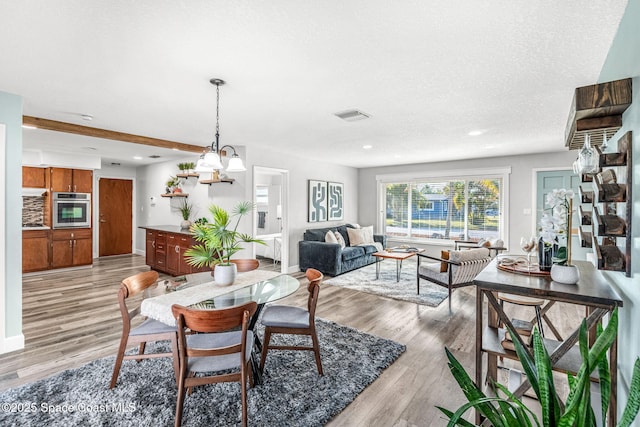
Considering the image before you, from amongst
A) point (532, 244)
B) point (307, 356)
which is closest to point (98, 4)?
point (307, 356)

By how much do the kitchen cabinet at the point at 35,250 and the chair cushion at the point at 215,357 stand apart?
592 cm

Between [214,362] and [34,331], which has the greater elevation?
[214,362]

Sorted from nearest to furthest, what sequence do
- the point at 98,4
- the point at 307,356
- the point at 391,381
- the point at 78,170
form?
the point at 98,4 < the point at 391,381 < the point at 307,356 < the point at 78,170

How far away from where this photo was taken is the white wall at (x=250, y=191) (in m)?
5.36

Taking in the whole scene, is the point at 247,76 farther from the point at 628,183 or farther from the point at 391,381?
the point at 391,381

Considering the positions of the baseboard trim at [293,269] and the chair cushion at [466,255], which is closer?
the chair cushion at [466,255]

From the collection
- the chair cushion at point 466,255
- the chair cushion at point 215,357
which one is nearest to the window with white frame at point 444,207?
the chair cushion at point 466,255

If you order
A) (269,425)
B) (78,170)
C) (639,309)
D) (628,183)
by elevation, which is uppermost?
(78,170)

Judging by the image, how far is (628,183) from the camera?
131 cm

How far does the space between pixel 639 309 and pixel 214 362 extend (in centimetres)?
210

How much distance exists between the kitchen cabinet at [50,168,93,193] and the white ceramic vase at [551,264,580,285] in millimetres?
8036

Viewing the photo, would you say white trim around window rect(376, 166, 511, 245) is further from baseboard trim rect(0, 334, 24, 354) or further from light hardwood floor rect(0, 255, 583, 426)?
baseboard trim rect(0, 334, 24, 354)

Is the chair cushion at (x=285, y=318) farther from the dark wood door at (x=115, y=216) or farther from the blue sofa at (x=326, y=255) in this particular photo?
the dark wood door at (x=115, y=216)

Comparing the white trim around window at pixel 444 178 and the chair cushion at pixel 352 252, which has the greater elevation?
the white trim around window at pixel 444 178
